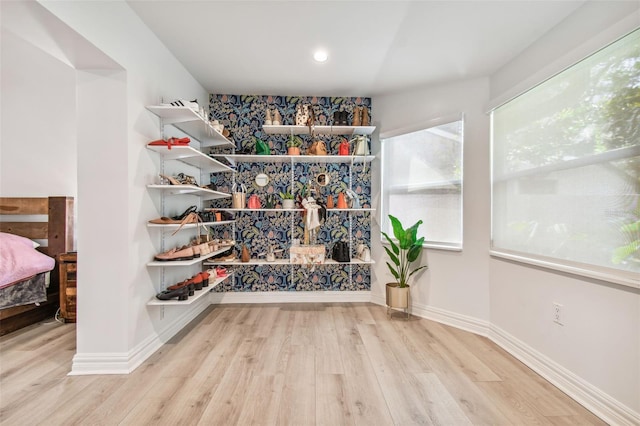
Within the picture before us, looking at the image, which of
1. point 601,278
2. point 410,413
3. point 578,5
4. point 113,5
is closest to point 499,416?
point 410,413

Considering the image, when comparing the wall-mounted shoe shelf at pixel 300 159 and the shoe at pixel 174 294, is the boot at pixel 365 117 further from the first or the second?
the shoe at pixel 174 294

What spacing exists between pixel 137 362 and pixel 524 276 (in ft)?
9.82

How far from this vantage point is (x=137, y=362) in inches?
79.4

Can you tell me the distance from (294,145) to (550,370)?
3111 millimetres

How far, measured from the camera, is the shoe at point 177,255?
7.11ft

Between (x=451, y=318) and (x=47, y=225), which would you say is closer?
(x=451, y=318)

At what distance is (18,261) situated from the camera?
262cm

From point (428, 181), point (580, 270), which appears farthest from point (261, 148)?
point (580, 270)

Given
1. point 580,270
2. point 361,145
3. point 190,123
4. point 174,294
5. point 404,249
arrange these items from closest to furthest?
point 580,270 < point 174,294 < point 190,123 < point 404,249 < point 361,145

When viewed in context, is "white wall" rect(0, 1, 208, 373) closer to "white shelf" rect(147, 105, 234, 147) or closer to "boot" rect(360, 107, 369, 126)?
"white shelf" rect(147, 105, 234, 147)

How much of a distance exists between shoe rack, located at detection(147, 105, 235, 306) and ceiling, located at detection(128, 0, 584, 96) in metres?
0.62

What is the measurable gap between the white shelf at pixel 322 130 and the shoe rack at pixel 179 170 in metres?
0.57

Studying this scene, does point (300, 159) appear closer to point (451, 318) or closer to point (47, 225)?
point (451, 318)

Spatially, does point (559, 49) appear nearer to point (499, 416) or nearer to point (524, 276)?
point (524, 276)
